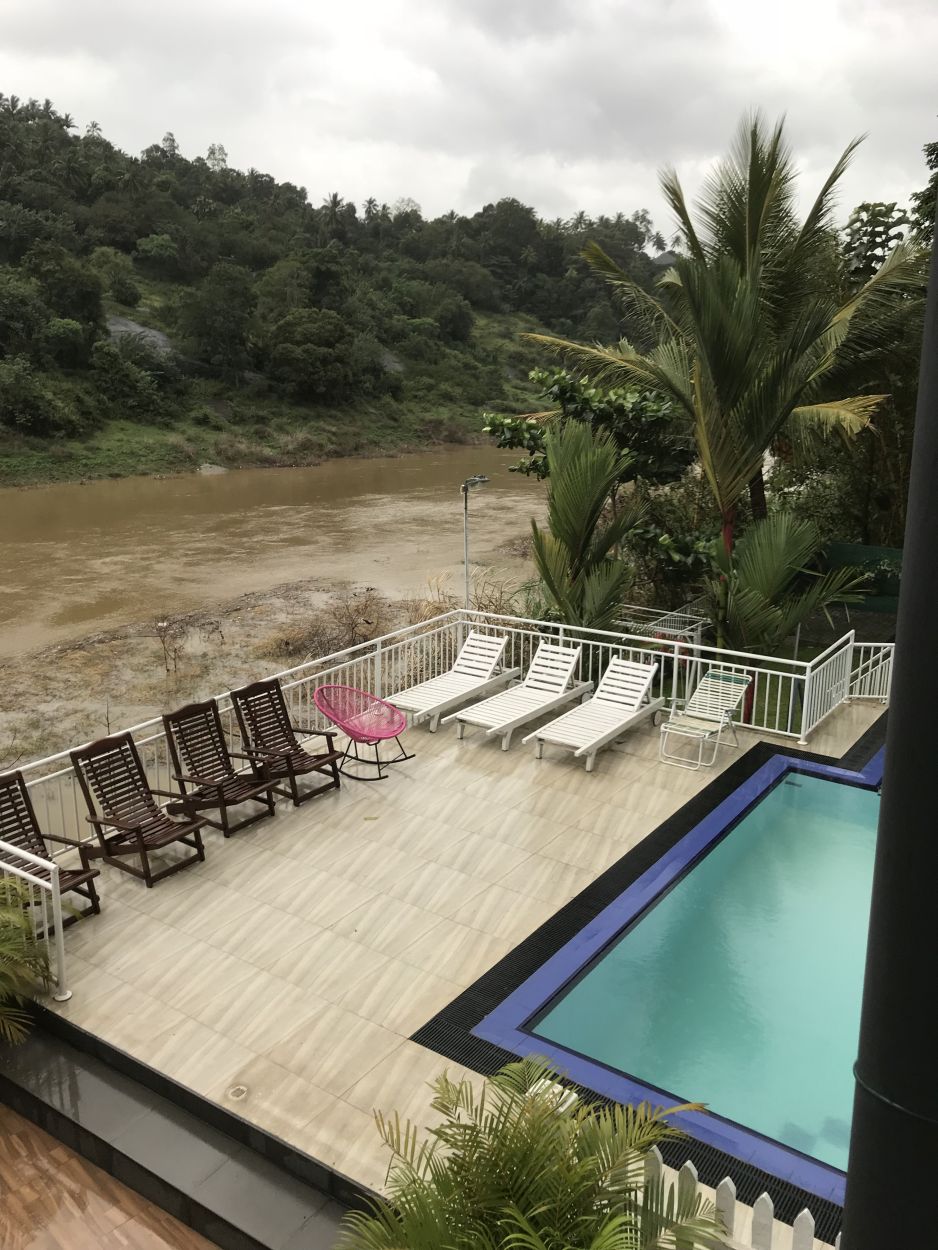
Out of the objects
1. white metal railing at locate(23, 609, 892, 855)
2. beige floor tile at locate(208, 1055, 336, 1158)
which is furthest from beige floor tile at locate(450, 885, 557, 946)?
white metal railing at locate(23, 609, 892, 855)

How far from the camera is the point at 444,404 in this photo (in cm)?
5072

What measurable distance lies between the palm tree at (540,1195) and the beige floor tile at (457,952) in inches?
86.9

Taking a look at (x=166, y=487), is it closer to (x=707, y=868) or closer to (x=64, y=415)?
(x=64, y=415)

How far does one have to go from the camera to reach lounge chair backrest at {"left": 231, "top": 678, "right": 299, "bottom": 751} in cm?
770

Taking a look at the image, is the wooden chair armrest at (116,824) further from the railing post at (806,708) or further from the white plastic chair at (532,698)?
the railing post at (806,708)

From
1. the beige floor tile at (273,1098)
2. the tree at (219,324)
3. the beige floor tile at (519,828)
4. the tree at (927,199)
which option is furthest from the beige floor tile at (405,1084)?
the tree at (219,324)

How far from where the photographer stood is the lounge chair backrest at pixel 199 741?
7125 mm

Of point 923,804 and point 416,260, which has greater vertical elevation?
point 416,260

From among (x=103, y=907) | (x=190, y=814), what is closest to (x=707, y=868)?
(x=190, y=814)

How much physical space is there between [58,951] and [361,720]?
137 inches

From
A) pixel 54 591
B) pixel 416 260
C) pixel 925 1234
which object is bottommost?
pixel 54 591

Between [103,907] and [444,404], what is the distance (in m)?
46.7

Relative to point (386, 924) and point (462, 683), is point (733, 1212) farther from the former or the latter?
point (462, 683)

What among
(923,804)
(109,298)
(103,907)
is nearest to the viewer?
(923,804)
